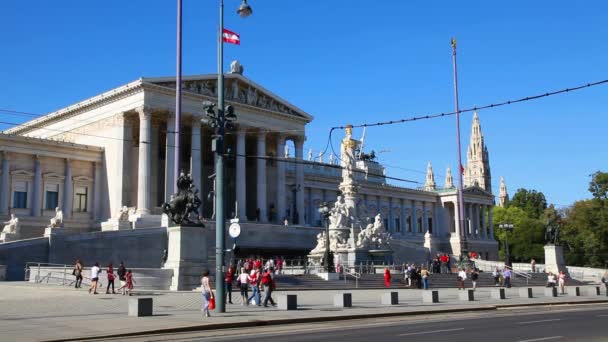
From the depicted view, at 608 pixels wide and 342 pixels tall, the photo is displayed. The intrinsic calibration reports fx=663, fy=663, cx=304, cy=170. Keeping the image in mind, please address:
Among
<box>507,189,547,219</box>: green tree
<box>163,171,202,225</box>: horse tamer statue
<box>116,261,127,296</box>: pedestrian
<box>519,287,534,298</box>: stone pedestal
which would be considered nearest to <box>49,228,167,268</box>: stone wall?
<box>116,261,127,296</box>: pedestrian

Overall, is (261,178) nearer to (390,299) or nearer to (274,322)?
(390,299)

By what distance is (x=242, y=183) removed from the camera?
232 feet

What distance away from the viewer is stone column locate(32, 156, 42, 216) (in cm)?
6322

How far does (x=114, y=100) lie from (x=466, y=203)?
72493 mm

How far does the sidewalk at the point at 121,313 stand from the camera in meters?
18.2

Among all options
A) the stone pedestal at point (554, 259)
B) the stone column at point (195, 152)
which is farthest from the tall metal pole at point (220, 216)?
the stone pedestal at point (554, 259)

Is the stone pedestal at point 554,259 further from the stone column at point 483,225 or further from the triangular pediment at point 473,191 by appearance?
the stone column at point 483,225

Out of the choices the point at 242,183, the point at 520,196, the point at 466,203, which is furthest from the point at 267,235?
the point at 520,196

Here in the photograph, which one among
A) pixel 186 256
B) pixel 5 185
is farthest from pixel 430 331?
pixel 5 185

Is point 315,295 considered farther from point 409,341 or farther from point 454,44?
point 454,44

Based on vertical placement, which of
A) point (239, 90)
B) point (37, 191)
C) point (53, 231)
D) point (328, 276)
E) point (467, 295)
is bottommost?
point (467, 295)

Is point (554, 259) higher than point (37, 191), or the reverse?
point (37, 191)

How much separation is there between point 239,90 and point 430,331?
2224 inches

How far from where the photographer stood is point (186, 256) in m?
32.4
